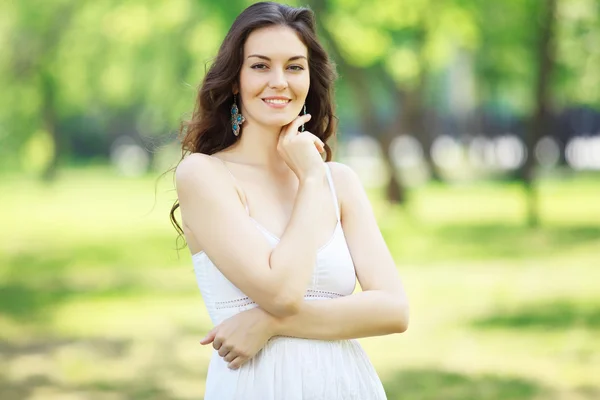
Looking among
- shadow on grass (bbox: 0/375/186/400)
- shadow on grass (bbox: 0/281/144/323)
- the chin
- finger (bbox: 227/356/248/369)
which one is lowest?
finger (bbox: 227/356/248/369)

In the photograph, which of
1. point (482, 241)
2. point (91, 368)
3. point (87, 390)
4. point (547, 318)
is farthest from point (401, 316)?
point (482, 241)

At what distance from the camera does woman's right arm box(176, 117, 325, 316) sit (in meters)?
2.46

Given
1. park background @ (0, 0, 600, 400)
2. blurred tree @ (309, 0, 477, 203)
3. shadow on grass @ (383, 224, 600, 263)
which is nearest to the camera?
park background @ (0, 0, 600, 400)

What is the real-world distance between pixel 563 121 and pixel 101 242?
75.1 feet

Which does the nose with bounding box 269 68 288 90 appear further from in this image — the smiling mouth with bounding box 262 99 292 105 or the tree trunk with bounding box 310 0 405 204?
the tree trunk with bounding box 310 0 405 204

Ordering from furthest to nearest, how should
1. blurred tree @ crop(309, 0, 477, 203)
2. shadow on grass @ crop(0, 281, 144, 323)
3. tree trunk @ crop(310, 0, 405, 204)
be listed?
tree trunk @ crop(310, 0, 405, 204)
blurred tree @ crop(309, 0, 477, 203)
shadow on grass @ crop(0, 281, 144, 323)

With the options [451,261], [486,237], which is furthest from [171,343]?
[486,237]

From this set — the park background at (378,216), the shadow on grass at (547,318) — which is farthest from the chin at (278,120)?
the shadow on grass at (547,318)

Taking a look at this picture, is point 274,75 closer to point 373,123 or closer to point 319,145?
point 319,145

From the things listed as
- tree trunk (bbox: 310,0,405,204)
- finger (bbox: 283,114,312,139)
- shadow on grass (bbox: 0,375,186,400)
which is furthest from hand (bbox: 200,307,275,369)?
tree trunk (bbox: 310,0,405,204)

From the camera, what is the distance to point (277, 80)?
2.58 meters

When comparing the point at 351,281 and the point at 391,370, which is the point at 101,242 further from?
the point at 351,281

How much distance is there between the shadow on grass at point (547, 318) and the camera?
31.0ft

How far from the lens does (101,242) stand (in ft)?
57.9
